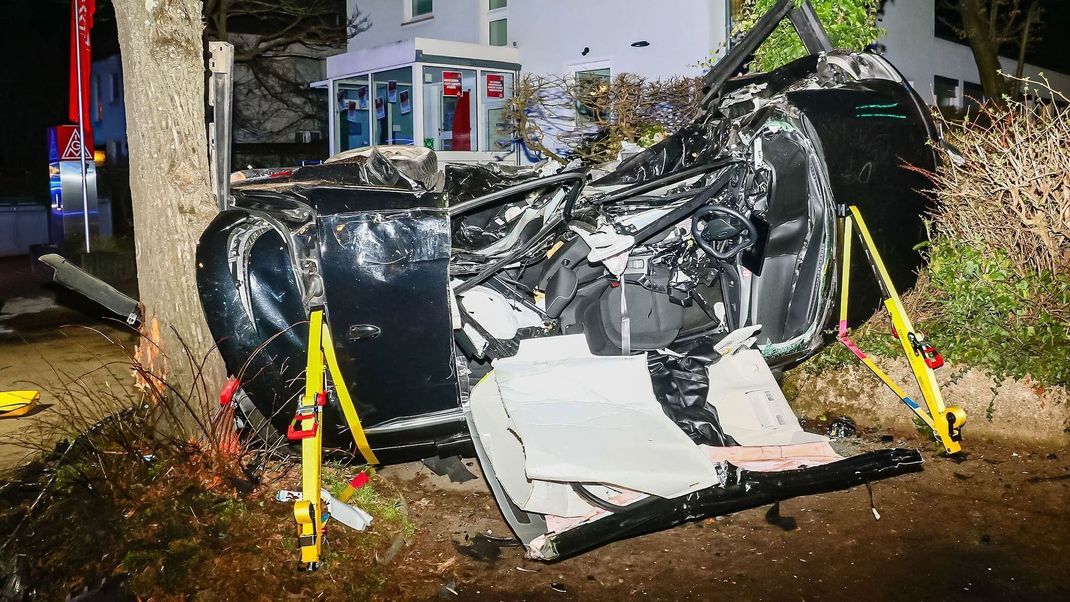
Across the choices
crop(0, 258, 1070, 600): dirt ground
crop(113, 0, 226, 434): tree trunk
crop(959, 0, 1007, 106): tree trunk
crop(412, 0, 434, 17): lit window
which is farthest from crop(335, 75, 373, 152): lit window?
crop(0, 258, 1070, 600): dirt ground

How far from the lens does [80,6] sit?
11.0 metres

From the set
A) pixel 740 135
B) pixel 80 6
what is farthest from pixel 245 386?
pixel 80 6

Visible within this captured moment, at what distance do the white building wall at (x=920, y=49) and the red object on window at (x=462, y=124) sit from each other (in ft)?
24.5

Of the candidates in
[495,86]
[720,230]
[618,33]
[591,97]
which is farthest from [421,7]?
[720,230]

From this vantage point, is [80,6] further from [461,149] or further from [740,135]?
[740,135]

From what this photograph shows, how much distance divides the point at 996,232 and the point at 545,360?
3.29 metres

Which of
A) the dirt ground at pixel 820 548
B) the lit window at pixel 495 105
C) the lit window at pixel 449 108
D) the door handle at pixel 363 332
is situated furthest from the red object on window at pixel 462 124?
the door handle at pixel 363 332

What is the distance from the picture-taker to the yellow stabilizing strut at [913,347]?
15.4 feet

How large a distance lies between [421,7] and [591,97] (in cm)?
871

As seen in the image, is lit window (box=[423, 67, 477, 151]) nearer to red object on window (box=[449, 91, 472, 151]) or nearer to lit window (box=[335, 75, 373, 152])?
red object on window (box=[449, 91, 472, 151])

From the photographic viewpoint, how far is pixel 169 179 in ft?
14.7

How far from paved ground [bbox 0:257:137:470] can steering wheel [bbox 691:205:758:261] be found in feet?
9.68

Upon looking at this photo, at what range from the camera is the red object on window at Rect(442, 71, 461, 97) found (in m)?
16.6

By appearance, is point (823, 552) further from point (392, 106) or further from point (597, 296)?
point (392, 106)
